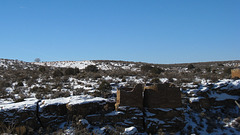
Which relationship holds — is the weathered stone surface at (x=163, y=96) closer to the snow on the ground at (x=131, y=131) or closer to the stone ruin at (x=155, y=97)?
the stone ruin at (x=155, y=97)

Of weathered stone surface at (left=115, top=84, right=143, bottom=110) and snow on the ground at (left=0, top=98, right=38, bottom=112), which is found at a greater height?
weathered stone surface at (left=115, top=84, right=143, bottom=110)

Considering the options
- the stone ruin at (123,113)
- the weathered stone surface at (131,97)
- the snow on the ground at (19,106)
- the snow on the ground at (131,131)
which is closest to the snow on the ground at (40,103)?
the snow on the ground at (19,106)

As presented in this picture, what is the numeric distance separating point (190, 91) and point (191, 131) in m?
4.16

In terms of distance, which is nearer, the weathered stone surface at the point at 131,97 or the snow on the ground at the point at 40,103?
the snow on the ground at the point at 40,103

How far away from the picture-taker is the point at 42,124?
12945 millimetres

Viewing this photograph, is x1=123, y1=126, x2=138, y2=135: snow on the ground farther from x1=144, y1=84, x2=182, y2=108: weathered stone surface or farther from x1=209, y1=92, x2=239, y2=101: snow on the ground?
x1=209, y1=92, x2=239, y2=101: snow on the ground

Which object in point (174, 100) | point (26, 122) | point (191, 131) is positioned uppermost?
point (174, 100)

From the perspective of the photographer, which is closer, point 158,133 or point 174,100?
point 158,133

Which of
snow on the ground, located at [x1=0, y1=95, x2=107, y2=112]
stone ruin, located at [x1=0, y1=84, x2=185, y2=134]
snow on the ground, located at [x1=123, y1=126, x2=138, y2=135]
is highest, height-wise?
snow on the ground, located at [x1=0, y1=95, x2=107, y2=112]

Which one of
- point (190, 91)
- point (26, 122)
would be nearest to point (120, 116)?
point (26, 122)

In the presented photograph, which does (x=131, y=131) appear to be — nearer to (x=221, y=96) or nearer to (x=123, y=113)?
(x=123, y=113)

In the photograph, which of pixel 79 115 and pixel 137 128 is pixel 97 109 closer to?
pixel 79 115

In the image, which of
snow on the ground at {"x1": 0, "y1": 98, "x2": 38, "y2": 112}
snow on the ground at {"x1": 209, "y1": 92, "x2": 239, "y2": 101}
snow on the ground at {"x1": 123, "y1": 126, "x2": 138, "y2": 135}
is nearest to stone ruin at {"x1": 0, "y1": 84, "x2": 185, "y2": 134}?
snow on the ground at {"x1": 0, "y1": 98, "x2": 38, "y2": 112}

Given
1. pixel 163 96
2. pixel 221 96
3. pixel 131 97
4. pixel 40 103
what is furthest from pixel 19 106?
pixel 221 96
